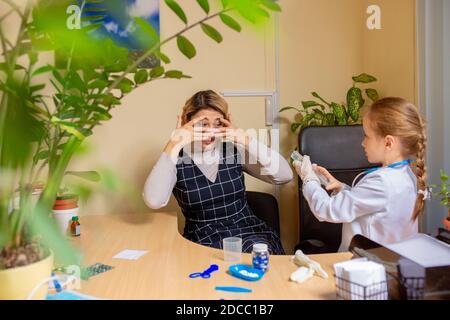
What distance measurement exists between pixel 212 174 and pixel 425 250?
1.08 metres

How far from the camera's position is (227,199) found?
1.96 meters

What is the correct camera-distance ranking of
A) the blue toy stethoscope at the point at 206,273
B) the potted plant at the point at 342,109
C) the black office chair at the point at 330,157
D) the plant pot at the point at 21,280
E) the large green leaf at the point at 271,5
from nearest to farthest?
the large green leaf at the point at 271,5 → the plant pot at the point at 21,280 → the blue toy stethoscope at the point at 206,273 → the black office chair at the point at 330,157 → the potted plant at the point at 342,109

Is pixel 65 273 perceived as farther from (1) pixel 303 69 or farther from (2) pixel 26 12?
(1) pixel 303 69

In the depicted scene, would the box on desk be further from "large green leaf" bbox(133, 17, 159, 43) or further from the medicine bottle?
Answer: the medicine bottle

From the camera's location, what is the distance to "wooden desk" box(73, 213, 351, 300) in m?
1.07

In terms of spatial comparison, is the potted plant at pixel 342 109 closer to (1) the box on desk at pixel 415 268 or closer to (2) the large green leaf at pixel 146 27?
(1) the box on desk at pixel 415 268

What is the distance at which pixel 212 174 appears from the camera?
6.41 ft

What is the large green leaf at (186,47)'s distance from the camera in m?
0.86

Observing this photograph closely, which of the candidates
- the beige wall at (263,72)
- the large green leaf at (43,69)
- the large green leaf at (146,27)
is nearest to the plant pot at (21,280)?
the large green leaf at (43,69)

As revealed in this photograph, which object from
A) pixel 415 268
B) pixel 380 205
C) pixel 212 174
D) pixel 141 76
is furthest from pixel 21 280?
pixel 212 174

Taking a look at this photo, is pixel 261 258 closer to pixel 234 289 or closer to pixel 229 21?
pixel 234 289

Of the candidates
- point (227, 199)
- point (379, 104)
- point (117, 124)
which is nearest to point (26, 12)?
point (379, 104)

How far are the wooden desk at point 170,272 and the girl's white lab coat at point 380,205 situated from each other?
0.52 feet

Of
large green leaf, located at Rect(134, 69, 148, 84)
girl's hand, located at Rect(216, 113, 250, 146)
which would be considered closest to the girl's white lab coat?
girl's hand, located at Rect(216, 113, 250, 146)
